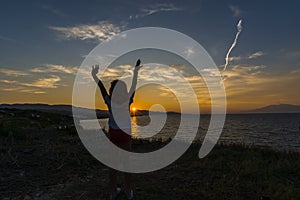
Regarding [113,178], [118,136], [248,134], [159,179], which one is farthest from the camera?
[248,134]

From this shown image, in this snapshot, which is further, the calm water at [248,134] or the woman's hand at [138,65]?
the calm water at [248,134]

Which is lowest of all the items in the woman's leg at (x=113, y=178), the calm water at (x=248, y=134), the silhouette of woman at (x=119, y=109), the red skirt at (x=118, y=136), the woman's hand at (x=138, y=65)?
the calm water at (x=248, y=134)

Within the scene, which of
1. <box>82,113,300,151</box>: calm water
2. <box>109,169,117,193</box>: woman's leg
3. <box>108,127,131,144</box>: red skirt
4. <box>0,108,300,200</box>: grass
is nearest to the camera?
<box>108,127,131,144</box>: red skirt

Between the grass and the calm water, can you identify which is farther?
the calm water

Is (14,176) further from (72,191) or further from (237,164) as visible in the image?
(237,164)

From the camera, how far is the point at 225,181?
24.5 feet

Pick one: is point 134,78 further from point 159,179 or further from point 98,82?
point 159,179

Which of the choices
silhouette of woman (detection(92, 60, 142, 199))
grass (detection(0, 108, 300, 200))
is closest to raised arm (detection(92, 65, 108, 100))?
silhouette of woman (detection(92, 60, 142, 199))

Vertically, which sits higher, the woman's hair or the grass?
the woman's hair

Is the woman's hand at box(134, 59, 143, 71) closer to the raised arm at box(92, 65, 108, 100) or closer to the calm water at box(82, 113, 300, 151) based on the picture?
the raised arm at box(92, 65, 108, 100)

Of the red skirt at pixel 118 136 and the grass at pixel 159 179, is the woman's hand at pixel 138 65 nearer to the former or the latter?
the red skirt at pixel 118 136

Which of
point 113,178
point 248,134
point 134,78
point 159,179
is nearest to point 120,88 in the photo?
point 134,78

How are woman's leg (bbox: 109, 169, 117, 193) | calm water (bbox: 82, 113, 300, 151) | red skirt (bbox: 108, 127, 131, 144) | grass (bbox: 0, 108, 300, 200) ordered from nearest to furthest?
red skirt (bbox: 108, 127, 131, 144)
woman's leg (bbox: 109, 169, 117, 193)
grass (bbox: 0, 108, 300, 200)
calm water (bbox: 82, 113, 300, 151)

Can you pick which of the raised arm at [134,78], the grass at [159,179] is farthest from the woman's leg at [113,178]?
the raised arm at [134,78]
